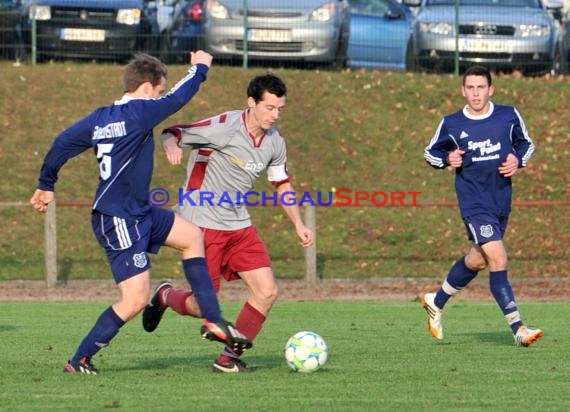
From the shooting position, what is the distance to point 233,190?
887 cm

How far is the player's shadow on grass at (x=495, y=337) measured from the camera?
35.0 feet

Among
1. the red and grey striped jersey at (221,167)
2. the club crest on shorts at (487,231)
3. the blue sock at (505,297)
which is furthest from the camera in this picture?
the club crest on shorts at (487,231)

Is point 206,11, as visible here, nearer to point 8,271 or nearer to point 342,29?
point 342,29

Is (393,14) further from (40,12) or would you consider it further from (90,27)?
(40,12)

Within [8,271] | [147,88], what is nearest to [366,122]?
[8,271]

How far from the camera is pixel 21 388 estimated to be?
25.1 feet

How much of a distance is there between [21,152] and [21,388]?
538 inches

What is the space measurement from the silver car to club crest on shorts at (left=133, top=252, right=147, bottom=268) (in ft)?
47.9

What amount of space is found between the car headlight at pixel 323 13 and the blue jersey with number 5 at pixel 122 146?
14.6m

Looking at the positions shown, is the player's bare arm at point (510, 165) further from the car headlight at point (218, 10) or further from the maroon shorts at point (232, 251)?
the car headlight at point (218, 10)

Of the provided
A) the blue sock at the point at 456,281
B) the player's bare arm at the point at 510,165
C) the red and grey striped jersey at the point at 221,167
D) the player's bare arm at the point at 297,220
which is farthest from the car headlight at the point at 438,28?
the red and grey striped jersey at the point at 221,167

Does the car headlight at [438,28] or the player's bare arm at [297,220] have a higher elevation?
the player's bare arm at [297,220]

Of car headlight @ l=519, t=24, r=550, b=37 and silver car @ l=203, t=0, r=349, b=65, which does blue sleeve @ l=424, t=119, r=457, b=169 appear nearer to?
silver car @ l=203, t=0, r=349, b=65

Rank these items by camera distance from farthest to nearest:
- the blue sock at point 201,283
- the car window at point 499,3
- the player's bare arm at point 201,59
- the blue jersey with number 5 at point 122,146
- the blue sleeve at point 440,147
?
the car window at point 499,3 < the blue sleeve at point 440,147 < the player's bare arm at point 201,59 < the blue sock at point 201,283 < the blue jersey with number 5 at point 122,146
